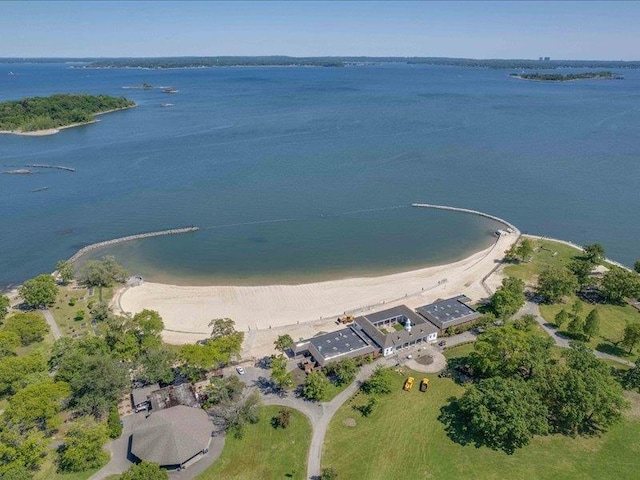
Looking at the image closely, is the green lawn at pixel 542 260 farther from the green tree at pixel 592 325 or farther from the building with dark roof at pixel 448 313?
the building with dark roof at pixel 448 313

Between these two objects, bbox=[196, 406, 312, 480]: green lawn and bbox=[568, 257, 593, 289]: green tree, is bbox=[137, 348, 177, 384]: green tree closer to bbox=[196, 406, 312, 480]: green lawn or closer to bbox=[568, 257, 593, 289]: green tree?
bbox=[196, 406, 312, 480]: green lawn

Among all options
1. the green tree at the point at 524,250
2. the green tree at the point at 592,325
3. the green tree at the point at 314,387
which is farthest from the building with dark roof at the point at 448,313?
the green tree at the point at 314,387

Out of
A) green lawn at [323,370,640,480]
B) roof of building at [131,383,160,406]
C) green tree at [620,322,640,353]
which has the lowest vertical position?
green lawn at [323,370,640,480]

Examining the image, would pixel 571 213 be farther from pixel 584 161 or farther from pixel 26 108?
pixel 26 108

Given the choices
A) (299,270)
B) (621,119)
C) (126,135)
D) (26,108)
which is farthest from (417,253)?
(26,108)

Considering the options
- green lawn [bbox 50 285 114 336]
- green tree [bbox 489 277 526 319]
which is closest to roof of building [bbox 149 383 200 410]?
green lawn [bbox 50 285 114 336]

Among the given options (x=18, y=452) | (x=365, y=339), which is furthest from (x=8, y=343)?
(x=365, y=339)
